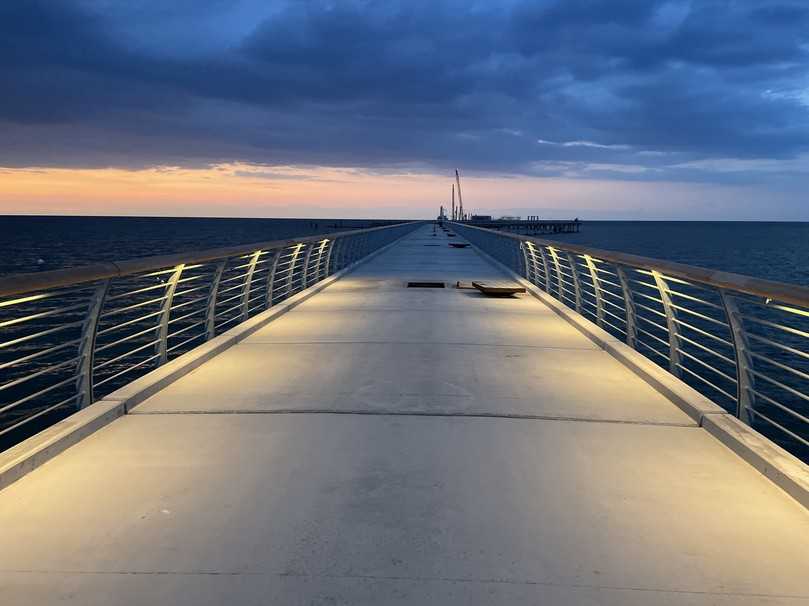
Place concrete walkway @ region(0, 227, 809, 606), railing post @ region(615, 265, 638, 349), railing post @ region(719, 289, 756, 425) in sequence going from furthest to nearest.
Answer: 1. railing post @ region(615, 265, 638, 349)
2. railing post @ region(719, 289, 756, 425)
3. concrete walkway @ region(0, 227, 809, 606)

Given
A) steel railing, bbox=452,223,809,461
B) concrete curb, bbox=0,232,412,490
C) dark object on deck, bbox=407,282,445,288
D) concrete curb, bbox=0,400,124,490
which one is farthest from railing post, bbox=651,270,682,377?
dark object on deck, bbox=407,282,445,288

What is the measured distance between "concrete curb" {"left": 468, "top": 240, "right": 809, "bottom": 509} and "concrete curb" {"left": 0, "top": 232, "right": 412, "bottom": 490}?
4608 mm

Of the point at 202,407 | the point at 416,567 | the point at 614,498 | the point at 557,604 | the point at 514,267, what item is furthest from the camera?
the point at 514,267

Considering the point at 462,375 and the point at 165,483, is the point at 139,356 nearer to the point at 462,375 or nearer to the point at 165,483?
the point at 462,375

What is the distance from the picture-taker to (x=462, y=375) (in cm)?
663

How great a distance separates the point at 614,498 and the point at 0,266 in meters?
80.6

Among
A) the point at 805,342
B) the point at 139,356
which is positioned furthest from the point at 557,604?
the point at 805,342

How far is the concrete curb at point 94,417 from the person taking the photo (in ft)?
13.0

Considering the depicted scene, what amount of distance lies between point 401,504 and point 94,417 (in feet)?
8.69

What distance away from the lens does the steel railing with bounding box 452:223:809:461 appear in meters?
4.80

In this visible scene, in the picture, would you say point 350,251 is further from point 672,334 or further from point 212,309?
point 672,334

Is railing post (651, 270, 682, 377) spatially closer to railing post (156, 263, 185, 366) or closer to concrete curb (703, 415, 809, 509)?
concrete curb (703, 415, 809, 509)

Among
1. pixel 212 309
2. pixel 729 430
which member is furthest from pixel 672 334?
pixel 212 309

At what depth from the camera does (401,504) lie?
360cm
